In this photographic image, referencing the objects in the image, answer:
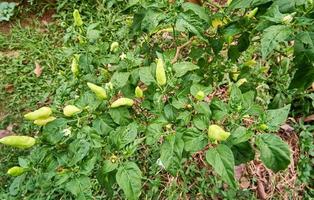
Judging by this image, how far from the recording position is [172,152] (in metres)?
1.35

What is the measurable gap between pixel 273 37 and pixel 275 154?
0.32m

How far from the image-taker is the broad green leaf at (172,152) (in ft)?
4.43

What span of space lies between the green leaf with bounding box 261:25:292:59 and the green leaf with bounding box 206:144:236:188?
0.94ft

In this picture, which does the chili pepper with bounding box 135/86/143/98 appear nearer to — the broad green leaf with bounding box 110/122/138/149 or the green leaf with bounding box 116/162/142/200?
the broad green leaf with bounding box 110/122/138/149

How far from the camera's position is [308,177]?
2.67 m

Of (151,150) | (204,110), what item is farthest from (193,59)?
(151,150)

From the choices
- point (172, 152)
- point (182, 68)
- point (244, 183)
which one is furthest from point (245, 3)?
point (244, 183)

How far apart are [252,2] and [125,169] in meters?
0.62

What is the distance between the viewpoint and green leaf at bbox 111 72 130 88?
158 cm

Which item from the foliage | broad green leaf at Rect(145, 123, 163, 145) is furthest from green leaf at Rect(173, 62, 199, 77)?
the foliage

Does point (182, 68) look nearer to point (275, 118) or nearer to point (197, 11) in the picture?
point (197, 11)

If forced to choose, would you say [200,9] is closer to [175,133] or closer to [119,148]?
[175,133]

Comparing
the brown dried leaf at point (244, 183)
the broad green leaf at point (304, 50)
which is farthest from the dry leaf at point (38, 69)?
the broad green leaf at point (304, 50)

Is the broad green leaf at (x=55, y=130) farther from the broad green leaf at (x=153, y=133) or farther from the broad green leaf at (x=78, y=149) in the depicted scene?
the broad green leaf at (x=153, y=133)
